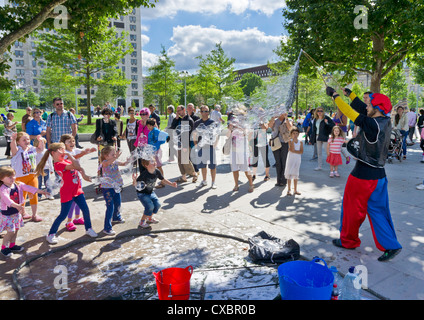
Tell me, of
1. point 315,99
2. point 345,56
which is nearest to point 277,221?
point 345,56

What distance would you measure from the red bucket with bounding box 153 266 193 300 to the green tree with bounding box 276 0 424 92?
11.1m

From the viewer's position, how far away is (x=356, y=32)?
12.3m

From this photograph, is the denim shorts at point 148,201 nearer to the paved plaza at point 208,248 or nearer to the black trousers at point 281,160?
the paved plaza at point 208,248

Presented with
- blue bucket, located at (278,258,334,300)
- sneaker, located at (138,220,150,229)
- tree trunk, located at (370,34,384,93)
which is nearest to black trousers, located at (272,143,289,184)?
sneaker, located at (138,220,150,229)

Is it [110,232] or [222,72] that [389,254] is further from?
[222,72]

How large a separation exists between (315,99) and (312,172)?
3349 cm

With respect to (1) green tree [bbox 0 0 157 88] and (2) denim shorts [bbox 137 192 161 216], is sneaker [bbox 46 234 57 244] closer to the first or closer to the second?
(2) denim shorts [bbox 137 192 161 216]

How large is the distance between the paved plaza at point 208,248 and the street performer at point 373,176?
33 cm

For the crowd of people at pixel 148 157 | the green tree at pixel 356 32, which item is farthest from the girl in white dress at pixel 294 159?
the green tree at pixel 356 32

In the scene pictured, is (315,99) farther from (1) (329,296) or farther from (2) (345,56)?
(1) (329,296)

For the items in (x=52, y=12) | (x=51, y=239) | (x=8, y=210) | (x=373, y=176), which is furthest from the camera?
(x=52, y=12)

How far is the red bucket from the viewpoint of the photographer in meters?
2.92

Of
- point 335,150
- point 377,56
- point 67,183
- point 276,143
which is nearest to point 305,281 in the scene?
point 67,183

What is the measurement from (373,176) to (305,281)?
1.86 m
